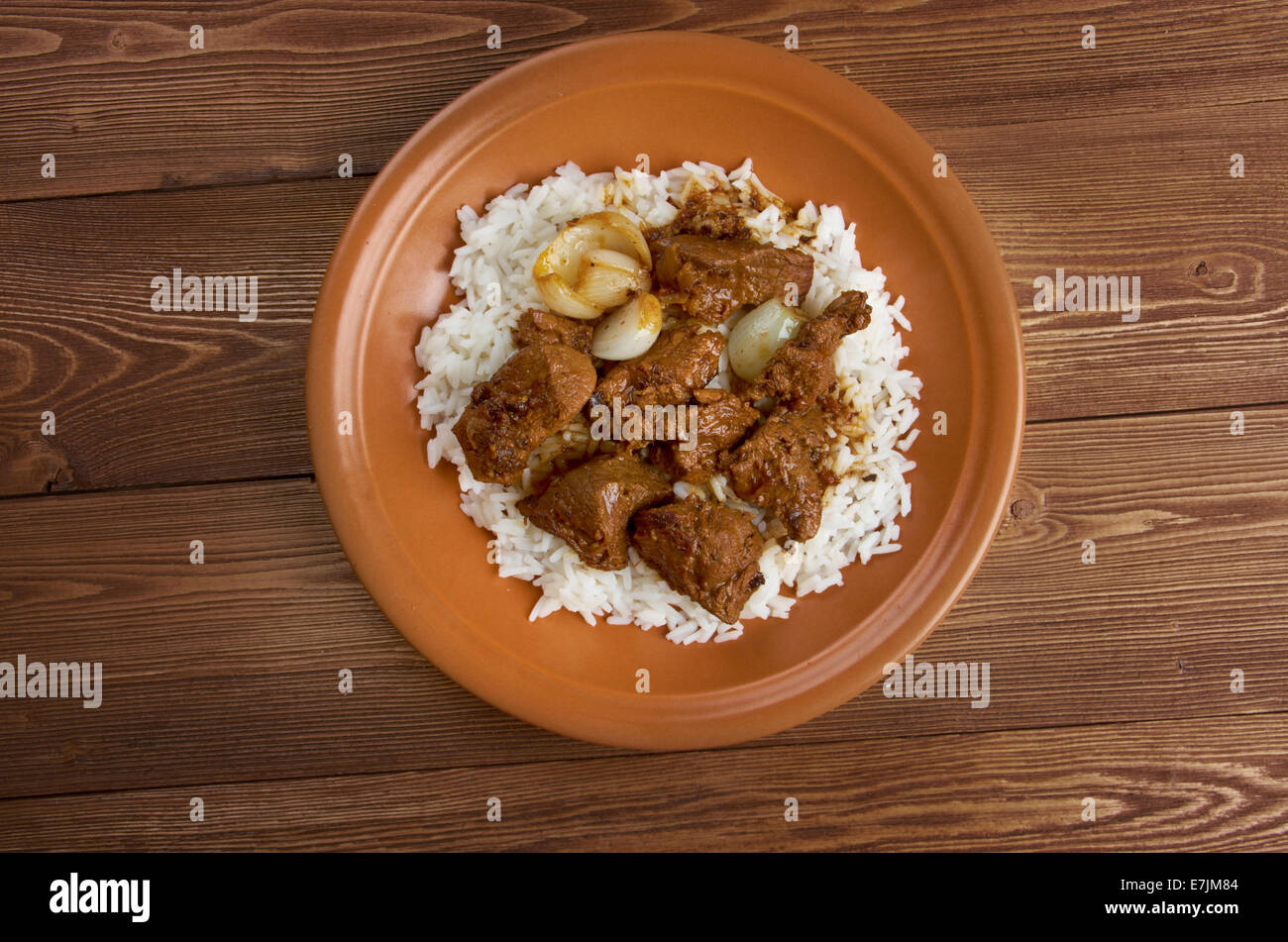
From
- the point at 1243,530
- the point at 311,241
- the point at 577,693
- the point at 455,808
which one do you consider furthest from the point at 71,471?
the point at 1243,530

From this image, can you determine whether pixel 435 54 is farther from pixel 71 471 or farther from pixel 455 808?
pixel 455 808

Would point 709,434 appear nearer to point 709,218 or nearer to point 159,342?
point 709,218

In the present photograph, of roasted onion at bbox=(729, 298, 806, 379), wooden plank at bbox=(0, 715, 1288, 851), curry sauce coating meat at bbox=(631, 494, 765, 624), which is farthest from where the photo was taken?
wooden plank at bbox=(0, 715, 1288, 851)

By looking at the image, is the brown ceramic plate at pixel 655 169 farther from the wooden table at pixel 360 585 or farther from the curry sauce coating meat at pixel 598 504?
the wooden table at pixel 360 585

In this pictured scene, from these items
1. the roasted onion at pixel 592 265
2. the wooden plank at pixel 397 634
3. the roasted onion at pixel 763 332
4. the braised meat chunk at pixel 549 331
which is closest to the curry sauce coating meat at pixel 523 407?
the braised meat chunk at pixel 549 331

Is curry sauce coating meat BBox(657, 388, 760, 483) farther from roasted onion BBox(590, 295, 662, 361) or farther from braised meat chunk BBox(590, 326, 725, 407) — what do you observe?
roasted onion BBox(590, 295, 662, 361)

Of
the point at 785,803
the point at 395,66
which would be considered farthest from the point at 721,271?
the point at 785,803

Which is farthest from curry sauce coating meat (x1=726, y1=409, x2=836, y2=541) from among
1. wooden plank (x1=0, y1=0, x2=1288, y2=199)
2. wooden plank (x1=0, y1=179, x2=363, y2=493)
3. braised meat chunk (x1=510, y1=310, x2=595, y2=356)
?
wooden plank (x1=0, y1=179, x2=363, y2=493)

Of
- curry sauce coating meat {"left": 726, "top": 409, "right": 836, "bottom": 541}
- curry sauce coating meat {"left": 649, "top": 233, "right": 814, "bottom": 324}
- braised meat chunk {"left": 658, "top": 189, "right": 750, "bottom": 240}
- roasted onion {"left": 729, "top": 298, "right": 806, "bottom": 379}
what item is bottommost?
curry sauce coating meat {"left": 726, "top": 409, "right": 836, "bottom": 541}
